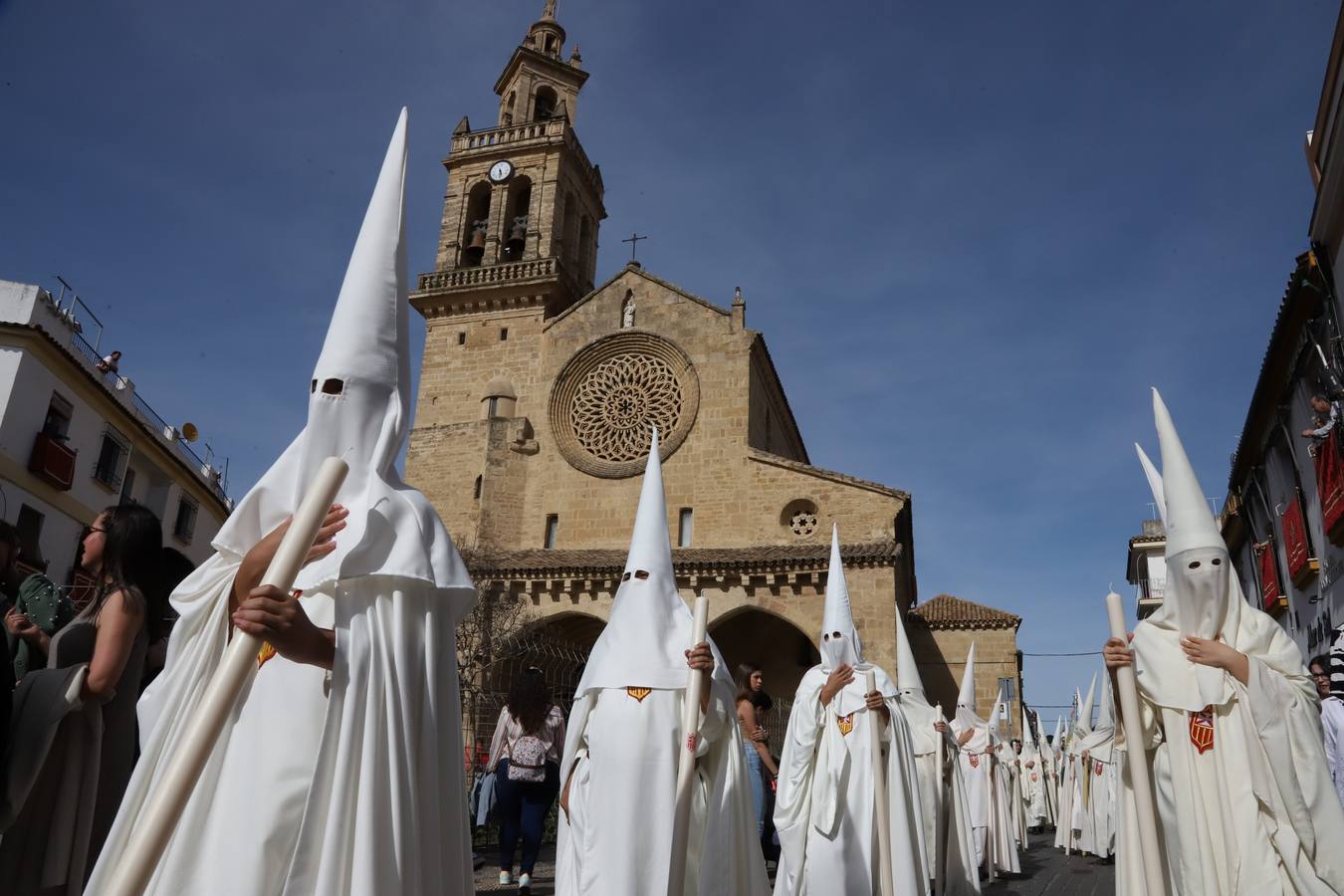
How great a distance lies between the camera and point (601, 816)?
4688 millimetres

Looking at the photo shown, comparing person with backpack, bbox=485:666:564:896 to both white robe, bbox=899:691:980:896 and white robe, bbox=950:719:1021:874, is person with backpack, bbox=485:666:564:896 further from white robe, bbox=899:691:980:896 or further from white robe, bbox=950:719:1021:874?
white robe, bbox=950:719:1021:874

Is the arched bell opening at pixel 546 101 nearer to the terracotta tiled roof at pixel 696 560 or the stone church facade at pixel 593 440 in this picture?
the stone church facade at pixel 593 440

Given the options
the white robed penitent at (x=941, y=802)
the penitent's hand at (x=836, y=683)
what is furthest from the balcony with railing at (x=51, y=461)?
the penitent's hand at (x=836, y=683)

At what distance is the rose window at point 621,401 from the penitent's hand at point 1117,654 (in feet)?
59.9

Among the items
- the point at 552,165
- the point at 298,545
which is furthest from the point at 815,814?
the point at 552,165

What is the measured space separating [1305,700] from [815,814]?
3.19 m

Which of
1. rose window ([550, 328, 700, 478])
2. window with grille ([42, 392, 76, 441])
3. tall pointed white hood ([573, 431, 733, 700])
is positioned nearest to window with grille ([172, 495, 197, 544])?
window with grille ([42, 392, 76, 441])

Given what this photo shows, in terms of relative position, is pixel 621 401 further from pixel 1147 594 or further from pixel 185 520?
pixel 1147 594

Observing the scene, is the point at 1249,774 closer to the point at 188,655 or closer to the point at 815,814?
the point at 815,814

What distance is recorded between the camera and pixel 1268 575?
18.1m

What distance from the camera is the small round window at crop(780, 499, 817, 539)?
20.1 meters

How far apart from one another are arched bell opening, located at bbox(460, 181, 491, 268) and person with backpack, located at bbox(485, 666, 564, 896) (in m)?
20.8

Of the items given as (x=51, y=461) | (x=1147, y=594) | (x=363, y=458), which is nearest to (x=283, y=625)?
(x=363, y=458)

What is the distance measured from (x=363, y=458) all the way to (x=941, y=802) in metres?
7.90
